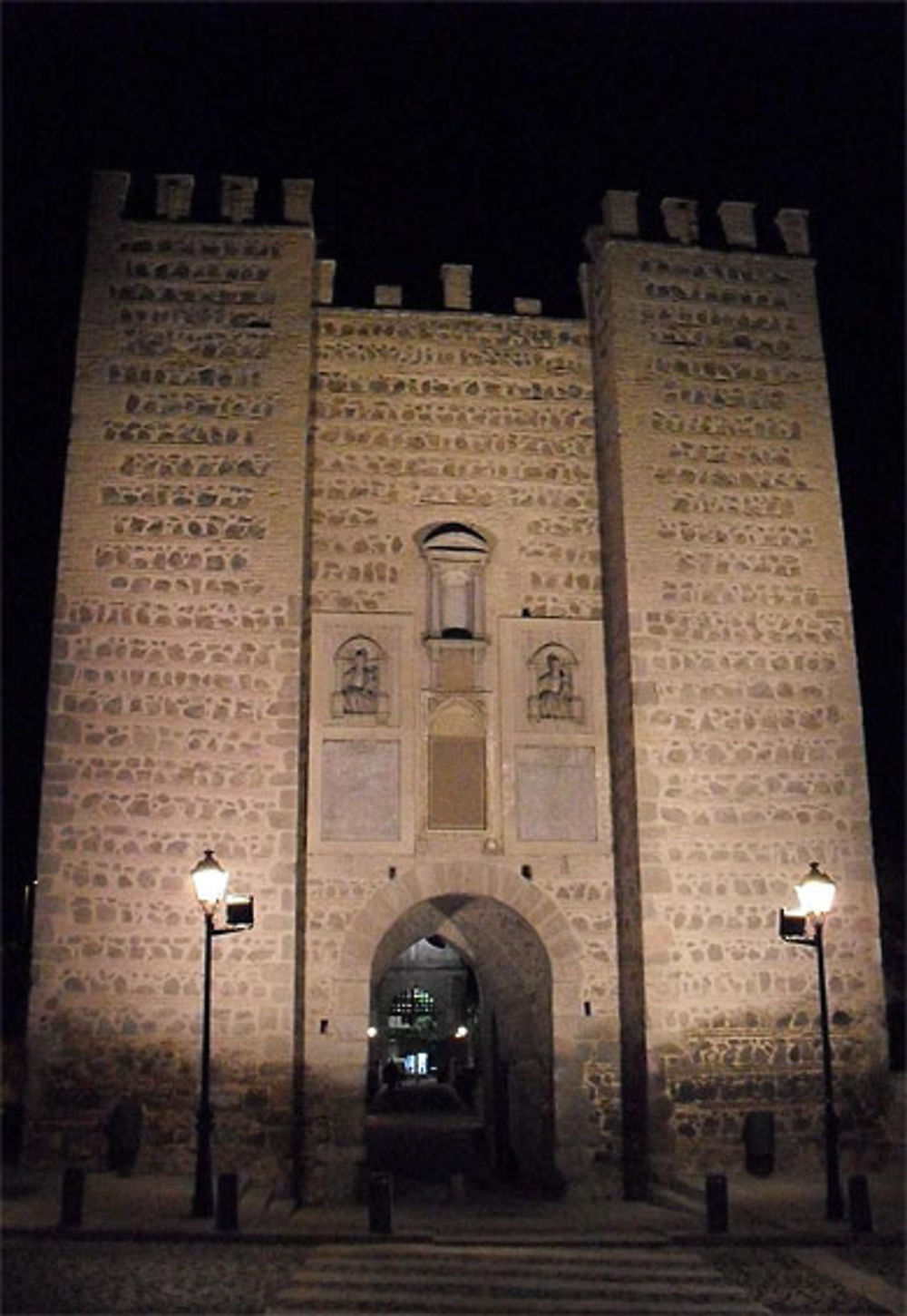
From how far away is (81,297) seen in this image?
13531mm

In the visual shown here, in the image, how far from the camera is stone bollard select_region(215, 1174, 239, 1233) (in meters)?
8.95

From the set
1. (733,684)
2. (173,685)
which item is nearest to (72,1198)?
(173,685)

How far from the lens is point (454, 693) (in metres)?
13.1

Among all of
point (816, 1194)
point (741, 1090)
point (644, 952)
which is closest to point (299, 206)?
point (644, 952)

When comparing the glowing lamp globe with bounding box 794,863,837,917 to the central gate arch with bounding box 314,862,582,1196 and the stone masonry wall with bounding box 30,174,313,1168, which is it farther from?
the stone masonry wall with bounding box 30,174,313,1168

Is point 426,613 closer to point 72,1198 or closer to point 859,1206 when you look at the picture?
point 72,1198

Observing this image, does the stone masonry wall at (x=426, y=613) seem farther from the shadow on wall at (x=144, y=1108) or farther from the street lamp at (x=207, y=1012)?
the street lamp at (x=207, y=1012)

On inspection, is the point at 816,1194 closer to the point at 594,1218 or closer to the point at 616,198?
the point at 594,1218

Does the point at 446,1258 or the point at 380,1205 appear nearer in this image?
the point at 446,1258

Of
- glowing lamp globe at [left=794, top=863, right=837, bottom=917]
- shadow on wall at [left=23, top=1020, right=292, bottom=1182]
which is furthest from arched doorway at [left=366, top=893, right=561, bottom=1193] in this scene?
glowing lamp globe at [left=794, top=863, right=837, bottom=917]

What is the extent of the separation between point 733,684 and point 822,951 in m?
3.10

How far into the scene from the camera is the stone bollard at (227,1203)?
8.95m

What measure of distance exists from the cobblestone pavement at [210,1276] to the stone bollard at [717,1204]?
237 mm

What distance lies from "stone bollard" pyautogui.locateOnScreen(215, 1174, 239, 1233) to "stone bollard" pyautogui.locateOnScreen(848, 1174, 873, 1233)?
4420 millimetres
